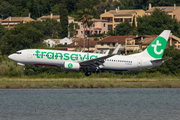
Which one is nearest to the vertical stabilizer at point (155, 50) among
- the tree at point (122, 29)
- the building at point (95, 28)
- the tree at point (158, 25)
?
the tree at point (158, 25)

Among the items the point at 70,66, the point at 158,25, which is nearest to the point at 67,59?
the point at 70,66

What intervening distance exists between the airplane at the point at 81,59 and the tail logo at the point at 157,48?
0.30m

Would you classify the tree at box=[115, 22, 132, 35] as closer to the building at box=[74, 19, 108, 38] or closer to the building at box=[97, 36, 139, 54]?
the building at box=[74, 19, 108, 38]

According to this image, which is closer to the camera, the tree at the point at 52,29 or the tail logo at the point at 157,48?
the tail logo at the point at 157,48

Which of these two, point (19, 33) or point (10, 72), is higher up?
point (19, 33)

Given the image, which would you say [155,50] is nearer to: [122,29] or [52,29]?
[122,29]

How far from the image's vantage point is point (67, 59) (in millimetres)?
56781

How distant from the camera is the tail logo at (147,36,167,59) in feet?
207
